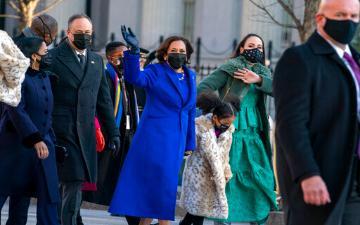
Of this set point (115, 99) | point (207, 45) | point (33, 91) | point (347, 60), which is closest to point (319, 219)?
point (347, 60)

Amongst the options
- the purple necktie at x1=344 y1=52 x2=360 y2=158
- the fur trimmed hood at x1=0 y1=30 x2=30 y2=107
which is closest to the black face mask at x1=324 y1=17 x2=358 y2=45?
the purple necktie at x1=344 y1=52 x2=360 y2=158

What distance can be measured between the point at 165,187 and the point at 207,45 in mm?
16125

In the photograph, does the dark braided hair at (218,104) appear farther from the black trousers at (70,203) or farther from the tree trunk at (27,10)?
the tree trunk at (27,10)

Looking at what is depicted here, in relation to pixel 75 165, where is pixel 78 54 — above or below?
above

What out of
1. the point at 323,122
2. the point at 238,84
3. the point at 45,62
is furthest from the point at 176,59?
the point at 323,122

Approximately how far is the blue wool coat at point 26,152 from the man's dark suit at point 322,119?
291 cm

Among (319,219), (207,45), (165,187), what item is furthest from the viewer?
(207,45)

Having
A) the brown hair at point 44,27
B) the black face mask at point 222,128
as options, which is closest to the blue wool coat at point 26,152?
the brown hair at point 44,27

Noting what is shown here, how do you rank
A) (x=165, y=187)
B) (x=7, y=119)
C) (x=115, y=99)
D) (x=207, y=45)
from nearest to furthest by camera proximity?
(x=7, y=119) → (x=165, y=187) → (x=115, y=99) → (x=207, y=45)

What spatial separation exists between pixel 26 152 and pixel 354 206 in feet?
10.5

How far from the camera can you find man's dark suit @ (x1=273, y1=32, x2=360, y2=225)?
654 centimetres

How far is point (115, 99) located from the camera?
11.5 m

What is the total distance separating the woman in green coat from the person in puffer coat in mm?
176

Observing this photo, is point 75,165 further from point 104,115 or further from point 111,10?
point 111,10
